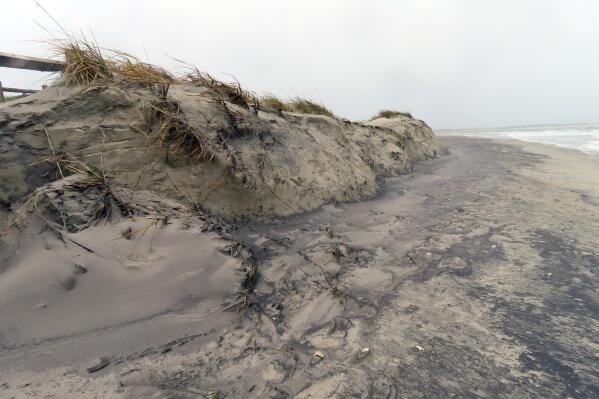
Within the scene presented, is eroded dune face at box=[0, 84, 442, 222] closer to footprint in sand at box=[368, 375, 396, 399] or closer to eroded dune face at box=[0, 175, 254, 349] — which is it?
eroded dune face at box=[0, 175, 254, 349]

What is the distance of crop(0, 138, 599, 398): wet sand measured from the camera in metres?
1.66

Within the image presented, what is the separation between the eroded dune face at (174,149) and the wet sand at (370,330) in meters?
0.47

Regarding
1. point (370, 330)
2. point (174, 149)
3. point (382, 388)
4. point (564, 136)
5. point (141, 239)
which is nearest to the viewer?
point (382, 388)

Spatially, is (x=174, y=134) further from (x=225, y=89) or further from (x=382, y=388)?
(x=382, y=388)

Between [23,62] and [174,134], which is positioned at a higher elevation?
[23,62]

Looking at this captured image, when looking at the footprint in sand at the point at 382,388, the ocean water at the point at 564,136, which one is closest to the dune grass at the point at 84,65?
the footprint in sand at the point at 382,388

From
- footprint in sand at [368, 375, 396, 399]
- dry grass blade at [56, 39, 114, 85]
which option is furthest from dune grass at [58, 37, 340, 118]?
footprint in sand at [368, 375, 396, 399]

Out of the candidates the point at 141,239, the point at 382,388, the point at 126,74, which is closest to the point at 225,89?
the point at 126,74

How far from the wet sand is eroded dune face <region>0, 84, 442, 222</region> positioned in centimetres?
47

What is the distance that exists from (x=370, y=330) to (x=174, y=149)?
2.36 meters

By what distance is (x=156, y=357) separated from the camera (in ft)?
5.96

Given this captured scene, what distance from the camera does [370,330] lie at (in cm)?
210

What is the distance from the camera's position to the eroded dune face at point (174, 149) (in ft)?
8.86

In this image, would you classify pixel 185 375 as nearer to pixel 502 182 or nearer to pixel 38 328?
pixel 38 328
